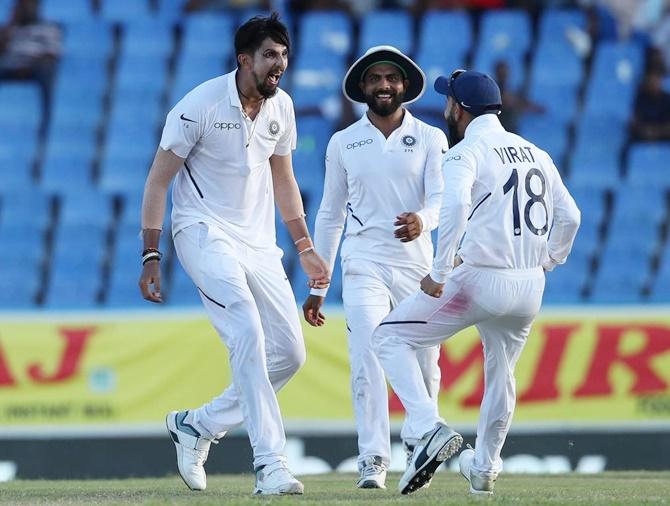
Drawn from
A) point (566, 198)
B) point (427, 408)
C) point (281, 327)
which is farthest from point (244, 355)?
point (566, 198)

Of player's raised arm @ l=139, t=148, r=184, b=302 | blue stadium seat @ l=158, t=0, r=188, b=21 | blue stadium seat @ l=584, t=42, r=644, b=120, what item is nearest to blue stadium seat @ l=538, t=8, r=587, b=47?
blue stadium seat @ l=584, t=42, r=644, b=120

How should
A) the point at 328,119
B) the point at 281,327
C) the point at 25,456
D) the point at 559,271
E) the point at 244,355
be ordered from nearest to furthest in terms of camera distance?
the point at 244,355
the point at 281,327
the point at 25,456
the point at 559,271
the point at 328,119

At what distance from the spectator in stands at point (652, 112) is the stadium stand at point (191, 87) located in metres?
0.14

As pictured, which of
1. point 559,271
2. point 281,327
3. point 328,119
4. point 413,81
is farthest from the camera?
point 328,119

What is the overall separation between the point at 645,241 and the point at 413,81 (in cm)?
693

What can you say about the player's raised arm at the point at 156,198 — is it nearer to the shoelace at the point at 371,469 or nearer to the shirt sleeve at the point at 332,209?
the shirt sleeve at the point at 332,209

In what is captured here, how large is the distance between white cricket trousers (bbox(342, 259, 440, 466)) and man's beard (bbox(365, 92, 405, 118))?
0.85m

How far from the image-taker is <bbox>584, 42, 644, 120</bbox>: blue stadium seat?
16.5 meters

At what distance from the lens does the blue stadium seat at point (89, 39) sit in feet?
57.5

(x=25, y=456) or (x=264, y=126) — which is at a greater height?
(x=264, y=126)

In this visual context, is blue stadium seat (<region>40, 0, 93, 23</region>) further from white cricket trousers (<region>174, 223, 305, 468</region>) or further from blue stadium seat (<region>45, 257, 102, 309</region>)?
white cricket trousers (<region>174, 223, 305, 468</region>)

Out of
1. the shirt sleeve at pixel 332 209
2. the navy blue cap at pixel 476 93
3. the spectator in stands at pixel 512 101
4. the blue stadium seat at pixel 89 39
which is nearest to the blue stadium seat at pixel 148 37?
the blue stadium seat at pixel 89 39

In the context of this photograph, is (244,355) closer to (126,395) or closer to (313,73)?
(126,395)

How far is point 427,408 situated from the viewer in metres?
7.50
